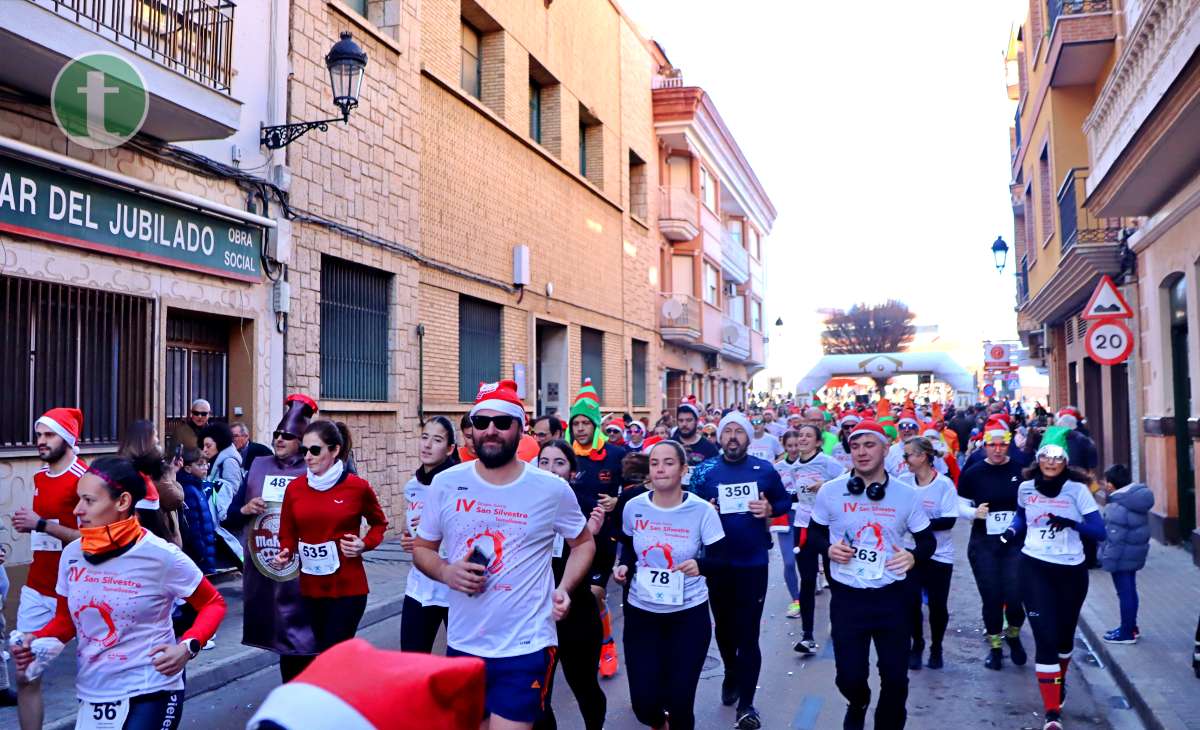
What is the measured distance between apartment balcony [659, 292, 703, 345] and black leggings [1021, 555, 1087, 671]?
23296mm

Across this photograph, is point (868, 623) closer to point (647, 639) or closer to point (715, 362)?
point (647, 639)

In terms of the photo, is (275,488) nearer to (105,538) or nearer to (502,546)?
(105,538)

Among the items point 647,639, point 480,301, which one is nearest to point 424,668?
point 647,639

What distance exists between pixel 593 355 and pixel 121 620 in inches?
806

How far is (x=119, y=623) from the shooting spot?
399 cm

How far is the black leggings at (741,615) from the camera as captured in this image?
21.8 feet

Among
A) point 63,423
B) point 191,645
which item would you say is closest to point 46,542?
point 63,423

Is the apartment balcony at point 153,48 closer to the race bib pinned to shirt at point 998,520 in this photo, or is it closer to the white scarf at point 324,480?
the white scarf at point 324,480

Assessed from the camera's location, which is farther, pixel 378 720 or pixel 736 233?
pixel 736 233

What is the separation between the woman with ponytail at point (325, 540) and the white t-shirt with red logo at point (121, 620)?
5.44 ft

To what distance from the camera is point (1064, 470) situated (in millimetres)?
7020

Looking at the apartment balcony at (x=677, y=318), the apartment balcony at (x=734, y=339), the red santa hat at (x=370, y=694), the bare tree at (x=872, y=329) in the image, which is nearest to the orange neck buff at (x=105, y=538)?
the red santa hat at (x=370, y=694)

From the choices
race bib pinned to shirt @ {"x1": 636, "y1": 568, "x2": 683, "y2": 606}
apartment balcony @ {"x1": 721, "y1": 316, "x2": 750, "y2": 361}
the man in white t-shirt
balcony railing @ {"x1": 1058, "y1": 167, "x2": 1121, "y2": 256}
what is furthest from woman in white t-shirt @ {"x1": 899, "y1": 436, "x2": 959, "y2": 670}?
apartment balcony @ {"x1": 721, "y1": 316, "x2": 750, "y2": 361}

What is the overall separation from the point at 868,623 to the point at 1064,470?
2.37 meters
